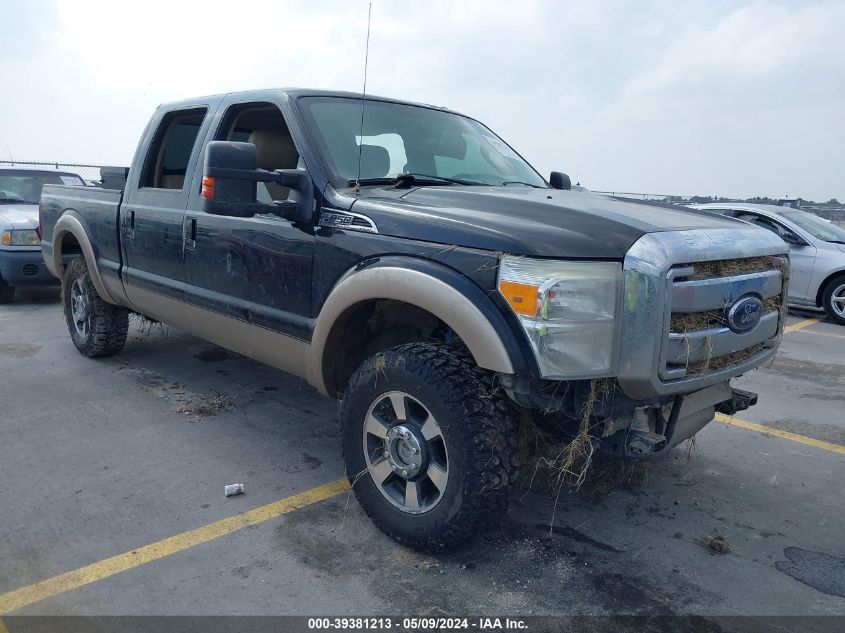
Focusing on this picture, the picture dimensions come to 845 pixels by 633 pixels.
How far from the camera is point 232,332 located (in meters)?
4.03

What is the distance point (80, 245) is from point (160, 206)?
160cm

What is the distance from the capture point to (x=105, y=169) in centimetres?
546

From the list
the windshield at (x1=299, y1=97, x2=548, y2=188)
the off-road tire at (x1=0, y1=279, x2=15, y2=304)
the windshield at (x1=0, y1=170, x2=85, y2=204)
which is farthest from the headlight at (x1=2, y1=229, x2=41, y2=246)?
the windshield at (x1=299, y1=97, x2=548, y2=188)

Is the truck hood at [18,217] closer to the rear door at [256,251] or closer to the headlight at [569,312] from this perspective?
the rear door at [256,251]

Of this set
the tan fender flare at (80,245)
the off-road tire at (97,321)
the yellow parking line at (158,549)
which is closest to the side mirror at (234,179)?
the yellow parking line at (158,549)

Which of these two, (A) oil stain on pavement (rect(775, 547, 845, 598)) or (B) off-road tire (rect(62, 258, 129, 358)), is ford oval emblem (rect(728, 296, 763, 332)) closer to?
(A) oil stain on pavement (rect(775, 547, 845, 598))

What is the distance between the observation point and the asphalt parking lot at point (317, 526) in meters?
2.66

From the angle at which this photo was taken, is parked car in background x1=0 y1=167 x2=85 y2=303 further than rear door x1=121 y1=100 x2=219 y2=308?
Yes

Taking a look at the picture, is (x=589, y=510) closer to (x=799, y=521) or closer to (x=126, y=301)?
(x=799, y=521)

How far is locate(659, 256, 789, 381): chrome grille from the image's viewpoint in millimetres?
2572

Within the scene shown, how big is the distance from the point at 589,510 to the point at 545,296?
146cm

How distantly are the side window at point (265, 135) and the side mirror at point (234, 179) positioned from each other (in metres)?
0.43

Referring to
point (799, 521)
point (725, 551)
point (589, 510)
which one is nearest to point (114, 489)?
point (589, 510)

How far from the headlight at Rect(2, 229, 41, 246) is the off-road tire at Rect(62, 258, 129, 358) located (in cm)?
282
